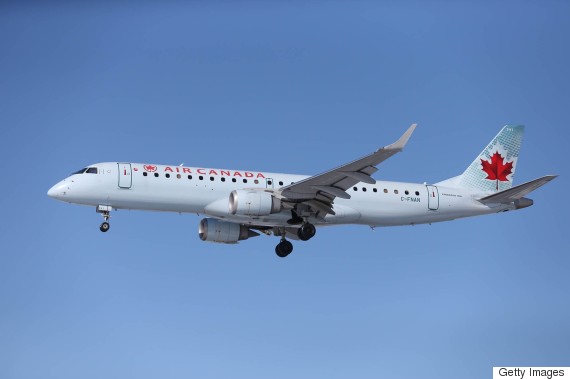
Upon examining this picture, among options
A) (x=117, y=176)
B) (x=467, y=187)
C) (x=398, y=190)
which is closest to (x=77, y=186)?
(x=117, y=176)

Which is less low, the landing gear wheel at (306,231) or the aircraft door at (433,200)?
the aircraft door at (433,200)

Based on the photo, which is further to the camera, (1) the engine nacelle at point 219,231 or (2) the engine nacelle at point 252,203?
(1) the engine nacelle at point 219,231

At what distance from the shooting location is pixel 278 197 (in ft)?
173

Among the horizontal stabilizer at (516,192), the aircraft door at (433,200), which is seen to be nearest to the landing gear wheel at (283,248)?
the aircraft door at (433,200)

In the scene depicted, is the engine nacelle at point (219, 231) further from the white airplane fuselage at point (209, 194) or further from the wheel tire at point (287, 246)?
the wheel tire at point (287, 246)

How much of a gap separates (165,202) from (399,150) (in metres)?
11.9

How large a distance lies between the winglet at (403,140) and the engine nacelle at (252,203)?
7.73 metres

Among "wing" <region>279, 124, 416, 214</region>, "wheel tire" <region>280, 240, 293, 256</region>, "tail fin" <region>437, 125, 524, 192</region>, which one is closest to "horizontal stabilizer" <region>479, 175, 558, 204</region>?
"tail fin" <region>437, 125, 524, 192</region>

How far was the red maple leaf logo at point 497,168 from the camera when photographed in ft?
196

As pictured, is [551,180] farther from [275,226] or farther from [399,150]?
[275,226]

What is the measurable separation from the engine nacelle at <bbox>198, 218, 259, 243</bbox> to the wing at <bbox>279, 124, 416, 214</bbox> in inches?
180

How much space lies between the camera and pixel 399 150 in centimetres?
4716

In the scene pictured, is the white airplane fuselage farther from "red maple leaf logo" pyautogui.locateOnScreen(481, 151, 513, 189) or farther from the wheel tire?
"red maple leaf logo" pyautogui.locateOnScreen(481, 151, 513, 189)

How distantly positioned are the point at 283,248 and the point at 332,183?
236 inches
